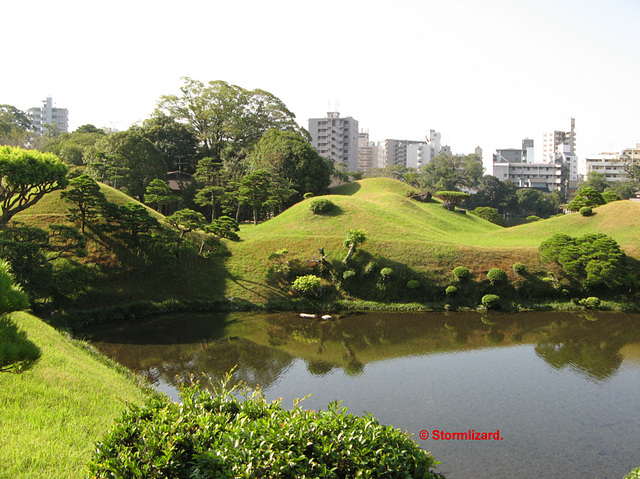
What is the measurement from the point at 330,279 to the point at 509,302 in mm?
11222

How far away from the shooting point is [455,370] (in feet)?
57.1

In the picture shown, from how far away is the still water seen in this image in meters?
11.6

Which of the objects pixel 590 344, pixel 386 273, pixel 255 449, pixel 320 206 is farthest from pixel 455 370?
pixel 320 206

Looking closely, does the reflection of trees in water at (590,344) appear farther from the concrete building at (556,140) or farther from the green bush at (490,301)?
the concrete building at (556,140)

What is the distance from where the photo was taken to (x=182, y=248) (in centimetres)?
2922

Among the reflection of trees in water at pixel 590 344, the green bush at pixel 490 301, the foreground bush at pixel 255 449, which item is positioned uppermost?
the foreground bush at pixel 255 449

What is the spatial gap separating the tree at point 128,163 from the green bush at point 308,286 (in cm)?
2161

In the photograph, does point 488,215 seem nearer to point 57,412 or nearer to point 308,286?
point 308,286

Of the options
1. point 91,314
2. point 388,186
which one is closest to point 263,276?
point 91,314

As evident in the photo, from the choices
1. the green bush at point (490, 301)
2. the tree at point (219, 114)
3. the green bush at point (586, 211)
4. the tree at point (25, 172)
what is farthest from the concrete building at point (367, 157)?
the tree at point (25, 172)

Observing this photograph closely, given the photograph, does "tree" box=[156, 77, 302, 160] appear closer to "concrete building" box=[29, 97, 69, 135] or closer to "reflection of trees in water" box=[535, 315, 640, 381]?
"reflection of trees in water" box=[535, 315, 640, 381]

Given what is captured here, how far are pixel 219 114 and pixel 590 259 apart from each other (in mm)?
44802

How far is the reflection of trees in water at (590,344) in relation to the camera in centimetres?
1792

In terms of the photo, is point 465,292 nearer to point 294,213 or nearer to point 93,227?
point 294,213
